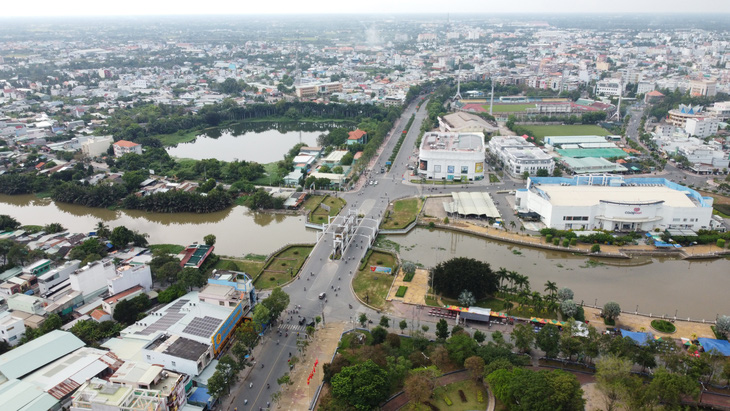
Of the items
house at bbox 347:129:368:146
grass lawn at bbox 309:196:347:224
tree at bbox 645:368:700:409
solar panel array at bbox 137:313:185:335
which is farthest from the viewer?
house at bbox 347:129:368:146

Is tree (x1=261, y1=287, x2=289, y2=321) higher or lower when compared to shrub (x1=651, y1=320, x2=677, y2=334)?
higher

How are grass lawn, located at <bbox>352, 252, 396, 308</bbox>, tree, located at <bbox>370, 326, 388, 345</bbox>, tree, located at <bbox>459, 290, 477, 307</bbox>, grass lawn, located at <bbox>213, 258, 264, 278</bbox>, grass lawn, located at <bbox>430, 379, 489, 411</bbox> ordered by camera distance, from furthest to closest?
grass lawn, located at <bbox>213, 258, 264, 278</bbox>, grass lawn, located at <bbox>352, 252, 396, 308</bbox>, tree, located at <bbox>459, 290, 477, 307</bbox>, tree, located at <bbox>370, 326, 388, 345</bbox>, grass lawn, located at <bbox>430, 379, 489, 411</bbox>

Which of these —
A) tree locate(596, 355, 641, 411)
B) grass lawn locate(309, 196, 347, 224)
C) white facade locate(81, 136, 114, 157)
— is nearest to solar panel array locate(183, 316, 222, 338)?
grass lawn locate(309, 196, 347, 224)

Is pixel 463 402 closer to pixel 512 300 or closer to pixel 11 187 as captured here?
pixel 512 300

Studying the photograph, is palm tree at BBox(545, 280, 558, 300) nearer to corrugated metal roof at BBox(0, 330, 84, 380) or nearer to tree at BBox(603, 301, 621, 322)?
tree at BBox(603, 301, 621, 322)

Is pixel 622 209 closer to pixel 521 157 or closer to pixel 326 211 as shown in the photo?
pixel 521 157

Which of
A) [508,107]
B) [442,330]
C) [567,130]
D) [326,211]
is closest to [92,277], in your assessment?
[326,211]
